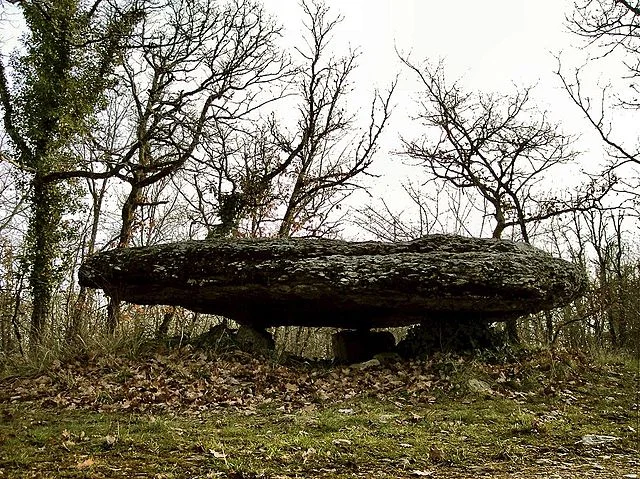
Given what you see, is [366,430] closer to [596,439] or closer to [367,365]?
[596,439]

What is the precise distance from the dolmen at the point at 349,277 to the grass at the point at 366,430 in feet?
3.60

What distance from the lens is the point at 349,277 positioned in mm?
9250

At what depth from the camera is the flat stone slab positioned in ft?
30.0

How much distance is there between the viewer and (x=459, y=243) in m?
10.0

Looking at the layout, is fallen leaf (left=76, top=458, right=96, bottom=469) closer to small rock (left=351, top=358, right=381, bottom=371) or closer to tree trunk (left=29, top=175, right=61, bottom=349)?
small rock (left=351, top=358, right=381, bottom=371)

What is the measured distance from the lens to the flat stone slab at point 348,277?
9133mm

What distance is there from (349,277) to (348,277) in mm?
16

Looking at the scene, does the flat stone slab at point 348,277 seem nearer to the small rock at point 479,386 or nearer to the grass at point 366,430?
the grass at point 366,430

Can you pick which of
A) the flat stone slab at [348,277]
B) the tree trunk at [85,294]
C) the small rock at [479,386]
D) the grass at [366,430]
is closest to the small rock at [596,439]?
the grass at [366,430]

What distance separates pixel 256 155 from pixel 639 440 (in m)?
14.8

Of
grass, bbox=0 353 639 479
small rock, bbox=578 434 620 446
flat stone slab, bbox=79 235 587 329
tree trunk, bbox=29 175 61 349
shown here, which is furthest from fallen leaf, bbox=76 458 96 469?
tree trunk, bbox=29 175 61 349

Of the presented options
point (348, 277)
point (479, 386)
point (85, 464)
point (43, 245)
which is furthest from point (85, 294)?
point (85, 464)

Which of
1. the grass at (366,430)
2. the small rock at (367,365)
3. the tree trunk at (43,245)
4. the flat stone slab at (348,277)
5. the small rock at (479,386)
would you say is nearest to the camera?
the grass at (366,430)

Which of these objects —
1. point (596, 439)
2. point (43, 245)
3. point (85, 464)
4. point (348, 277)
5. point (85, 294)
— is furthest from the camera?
point (85, 294)
